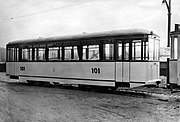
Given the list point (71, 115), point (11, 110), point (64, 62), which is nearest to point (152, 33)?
point (64, 62)

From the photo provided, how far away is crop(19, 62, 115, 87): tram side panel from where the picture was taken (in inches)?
555

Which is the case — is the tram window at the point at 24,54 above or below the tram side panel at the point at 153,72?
above

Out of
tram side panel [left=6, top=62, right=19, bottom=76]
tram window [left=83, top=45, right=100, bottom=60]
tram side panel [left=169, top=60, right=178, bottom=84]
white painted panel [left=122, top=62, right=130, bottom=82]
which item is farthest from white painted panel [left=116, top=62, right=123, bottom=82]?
tram side panel [left=6, top=62, right=19, bottom=76]

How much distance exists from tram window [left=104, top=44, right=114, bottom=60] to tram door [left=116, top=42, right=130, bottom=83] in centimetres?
43

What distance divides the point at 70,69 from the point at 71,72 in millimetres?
187

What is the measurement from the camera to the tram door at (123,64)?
13242 millimetres

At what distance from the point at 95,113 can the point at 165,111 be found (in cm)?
237

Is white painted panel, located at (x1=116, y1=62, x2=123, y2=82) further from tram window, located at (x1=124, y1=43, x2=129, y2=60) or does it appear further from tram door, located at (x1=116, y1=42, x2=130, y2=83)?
tram window, located at (x1=124, y1=43, x2=129, y2=60)

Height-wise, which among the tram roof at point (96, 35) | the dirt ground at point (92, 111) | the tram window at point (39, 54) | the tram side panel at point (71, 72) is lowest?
the dirt ground at point (92, 111)

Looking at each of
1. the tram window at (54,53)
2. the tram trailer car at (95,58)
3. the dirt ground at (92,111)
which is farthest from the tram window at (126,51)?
the tram window at (54,53)

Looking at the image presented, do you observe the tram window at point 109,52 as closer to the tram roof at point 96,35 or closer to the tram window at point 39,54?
the tram roof at point 96,35

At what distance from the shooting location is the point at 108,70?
14.0 metres

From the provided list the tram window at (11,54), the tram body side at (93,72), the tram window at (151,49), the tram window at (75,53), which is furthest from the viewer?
the tram window at (11,54)

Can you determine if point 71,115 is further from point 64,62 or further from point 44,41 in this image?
point 44,41
